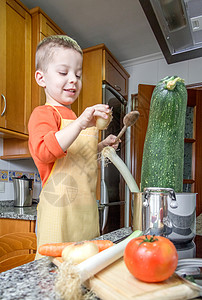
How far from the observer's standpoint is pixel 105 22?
80.3 inches

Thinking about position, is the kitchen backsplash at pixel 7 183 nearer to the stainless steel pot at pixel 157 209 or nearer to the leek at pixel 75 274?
the stainless steel pot at pixel 157 209

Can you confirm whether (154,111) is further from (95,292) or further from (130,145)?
(130,145)

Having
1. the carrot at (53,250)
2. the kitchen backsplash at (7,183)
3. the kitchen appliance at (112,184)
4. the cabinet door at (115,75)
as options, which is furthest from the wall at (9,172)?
the carrot at (53,250)

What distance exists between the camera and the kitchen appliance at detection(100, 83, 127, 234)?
214 cm

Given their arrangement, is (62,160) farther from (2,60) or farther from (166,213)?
(2,60)

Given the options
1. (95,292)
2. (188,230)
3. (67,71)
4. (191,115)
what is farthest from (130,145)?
(95,292)

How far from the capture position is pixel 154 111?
2.31ft

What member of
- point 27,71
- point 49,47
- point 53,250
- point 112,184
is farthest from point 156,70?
point 53,250

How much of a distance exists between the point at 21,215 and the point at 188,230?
3.39ft

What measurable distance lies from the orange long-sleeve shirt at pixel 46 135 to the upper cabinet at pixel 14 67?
2.75 feet

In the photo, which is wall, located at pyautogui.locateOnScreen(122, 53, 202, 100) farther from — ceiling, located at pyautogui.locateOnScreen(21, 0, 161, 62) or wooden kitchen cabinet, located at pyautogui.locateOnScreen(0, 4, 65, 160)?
wooden kitchen cabinet, located at pyautogui.locateOnScreen(0, 4, 65, 160)

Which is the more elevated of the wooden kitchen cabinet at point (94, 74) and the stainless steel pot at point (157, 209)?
the wooden kitchen cabinet at point (94, 74)

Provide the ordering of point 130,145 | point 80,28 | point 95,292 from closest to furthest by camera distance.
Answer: point 95,292 < point 80,28 < point 130,145

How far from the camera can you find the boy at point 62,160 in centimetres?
73
